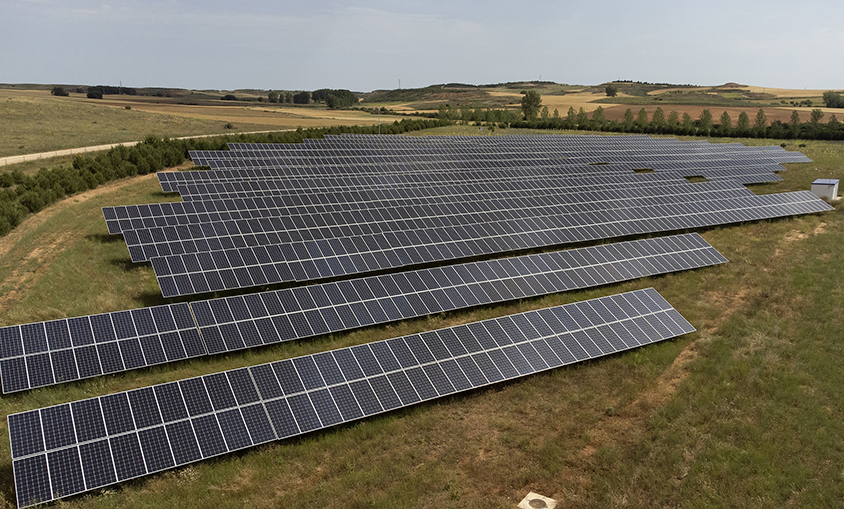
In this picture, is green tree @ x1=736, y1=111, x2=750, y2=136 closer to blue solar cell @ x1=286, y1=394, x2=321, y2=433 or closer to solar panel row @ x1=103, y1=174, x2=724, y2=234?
solar panel row @ x1=103, y1=174, x2=724, y2=234

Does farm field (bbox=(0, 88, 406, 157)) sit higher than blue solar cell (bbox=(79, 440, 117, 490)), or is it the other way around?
farm field (bbox=(0, 88, 406, 157))

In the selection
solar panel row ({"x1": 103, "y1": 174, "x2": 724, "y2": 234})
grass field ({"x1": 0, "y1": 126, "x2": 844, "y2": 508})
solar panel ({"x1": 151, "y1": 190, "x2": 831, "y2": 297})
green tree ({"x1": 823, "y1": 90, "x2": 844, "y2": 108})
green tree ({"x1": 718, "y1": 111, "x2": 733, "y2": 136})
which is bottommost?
grass field ({"x1": 0, "y1": 126, "x2": 844, "y2": 508})

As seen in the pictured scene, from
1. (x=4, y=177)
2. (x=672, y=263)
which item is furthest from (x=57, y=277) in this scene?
(x=672, y=263)

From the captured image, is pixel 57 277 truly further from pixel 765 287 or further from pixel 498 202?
pixel 765 287

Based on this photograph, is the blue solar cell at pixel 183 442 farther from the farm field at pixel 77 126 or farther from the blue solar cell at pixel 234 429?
the farm field at pixel 77 126

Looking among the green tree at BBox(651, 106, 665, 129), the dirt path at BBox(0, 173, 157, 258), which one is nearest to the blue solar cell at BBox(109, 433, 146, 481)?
the dirt path at BBox(0, 173, 157, 258)

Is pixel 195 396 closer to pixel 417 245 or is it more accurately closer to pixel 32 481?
pixel 32 481

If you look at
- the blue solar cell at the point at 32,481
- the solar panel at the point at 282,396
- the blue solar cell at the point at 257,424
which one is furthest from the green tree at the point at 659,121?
the blue solar cell at the point at 32,481
